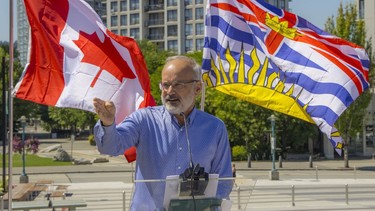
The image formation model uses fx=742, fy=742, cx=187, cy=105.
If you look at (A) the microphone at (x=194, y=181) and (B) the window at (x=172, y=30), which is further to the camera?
(B) the window at (x=172, y=30)

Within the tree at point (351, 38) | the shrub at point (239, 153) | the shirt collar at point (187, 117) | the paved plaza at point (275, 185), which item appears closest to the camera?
the shirt collar at point (187, 117)

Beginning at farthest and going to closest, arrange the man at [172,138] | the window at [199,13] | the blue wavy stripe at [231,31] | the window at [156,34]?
1. the window at [156,34]
2. the window at [199,13]
3. the blue wavy stripe at [231,31]
4. the man at [172,138]

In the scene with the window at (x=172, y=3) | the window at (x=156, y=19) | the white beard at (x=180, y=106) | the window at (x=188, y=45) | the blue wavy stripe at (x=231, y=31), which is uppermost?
the window at (x=172, y=3)

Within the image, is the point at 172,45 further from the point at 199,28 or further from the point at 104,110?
the point at 104,110

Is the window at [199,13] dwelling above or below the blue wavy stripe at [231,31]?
above

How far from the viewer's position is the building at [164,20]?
10525 cm

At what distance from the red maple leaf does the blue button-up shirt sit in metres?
4.98

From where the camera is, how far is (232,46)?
434 inches

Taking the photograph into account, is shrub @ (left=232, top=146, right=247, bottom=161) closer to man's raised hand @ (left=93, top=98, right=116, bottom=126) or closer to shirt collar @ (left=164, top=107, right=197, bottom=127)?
shirt collar @ (left=164, top=107, right=197, bottom=127)

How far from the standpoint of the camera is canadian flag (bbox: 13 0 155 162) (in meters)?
9.06

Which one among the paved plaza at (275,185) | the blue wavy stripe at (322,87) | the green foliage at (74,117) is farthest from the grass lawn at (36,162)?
the blue wavy stripe at (322,87)

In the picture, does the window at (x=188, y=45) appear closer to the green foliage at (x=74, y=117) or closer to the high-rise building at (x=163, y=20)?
the high-rise building at (x=163, y=20)

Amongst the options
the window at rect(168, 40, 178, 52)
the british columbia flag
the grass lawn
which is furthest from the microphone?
the window at rect(168, 40, 178, 52)

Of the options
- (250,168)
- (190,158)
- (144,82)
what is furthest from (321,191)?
(190,158)
